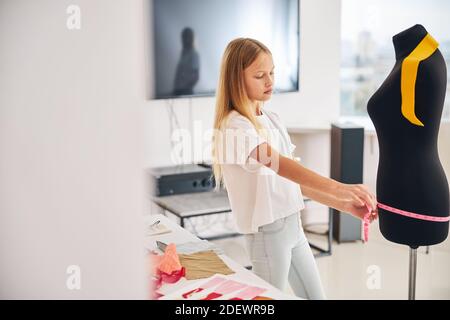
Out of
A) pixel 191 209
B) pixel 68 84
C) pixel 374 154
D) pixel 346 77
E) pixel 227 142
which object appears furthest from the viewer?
pixel 346 77

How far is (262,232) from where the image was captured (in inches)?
54.6

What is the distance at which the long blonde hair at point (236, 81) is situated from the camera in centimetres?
136

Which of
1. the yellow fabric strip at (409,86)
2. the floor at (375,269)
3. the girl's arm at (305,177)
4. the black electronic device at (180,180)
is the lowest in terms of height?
the floor at (375,269)

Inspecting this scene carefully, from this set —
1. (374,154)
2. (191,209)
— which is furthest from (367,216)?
(374,154)

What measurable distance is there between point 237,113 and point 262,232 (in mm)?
293

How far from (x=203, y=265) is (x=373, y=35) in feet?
9.16

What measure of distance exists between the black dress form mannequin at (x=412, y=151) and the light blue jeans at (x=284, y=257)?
0.22 metres

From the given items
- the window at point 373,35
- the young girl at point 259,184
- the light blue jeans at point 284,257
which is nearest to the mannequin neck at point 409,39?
the young girl at point 259,184

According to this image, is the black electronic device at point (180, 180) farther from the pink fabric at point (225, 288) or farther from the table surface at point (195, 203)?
the pink fabric at point (225, 288)

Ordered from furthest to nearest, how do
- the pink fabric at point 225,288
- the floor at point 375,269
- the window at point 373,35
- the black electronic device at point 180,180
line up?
1. the window at point 373,35
2. the black electronic device at point 180,180
3. the floor at point 375,269
4. the pink fabric at point 225,288

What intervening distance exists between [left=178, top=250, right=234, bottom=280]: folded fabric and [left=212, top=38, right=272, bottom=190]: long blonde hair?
25 cm

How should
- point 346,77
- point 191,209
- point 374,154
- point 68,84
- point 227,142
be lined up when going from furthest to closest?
point 346,77, point 374,154, point 191,209, point 227,142, point 68,84

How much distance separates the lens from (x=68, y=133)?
22.4 inches

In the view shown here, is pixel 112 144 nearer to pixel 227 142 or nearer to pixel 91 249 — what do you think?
pixel 91 249
